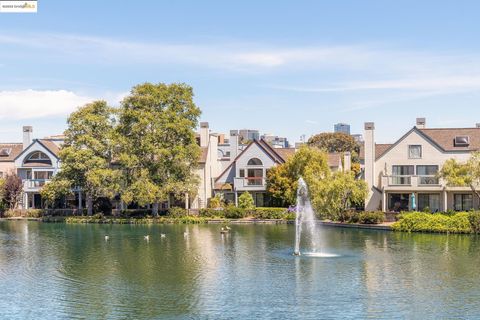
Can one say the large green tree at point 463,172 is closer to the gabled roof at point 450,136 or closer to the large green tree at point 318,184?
the gabled roof at point 450,136

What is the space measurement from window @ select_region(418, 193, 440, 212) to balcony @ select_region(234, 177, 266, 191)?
60.6ft

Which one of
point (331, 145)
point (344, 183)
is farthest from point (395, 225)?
point (331, 145)

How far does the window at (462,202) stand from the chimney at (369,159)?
8.62 meters

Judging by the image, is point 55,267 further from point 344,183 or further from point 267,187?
point 267,187

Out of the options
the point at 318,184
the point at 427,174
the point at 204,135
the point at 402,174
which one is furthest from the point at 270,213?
the point at 427,174

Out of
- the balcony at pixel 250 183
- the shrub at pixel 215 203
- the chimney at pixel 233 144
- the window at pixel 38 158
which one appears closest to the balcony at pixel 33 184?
the window at pixel 38 158

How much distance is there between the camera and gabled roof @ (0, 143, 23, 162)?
285ft

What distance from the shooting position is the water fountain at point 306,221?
45000 millimetres

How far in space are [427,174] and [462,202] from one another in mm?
4561

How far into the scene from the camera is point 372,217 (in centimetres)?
6194

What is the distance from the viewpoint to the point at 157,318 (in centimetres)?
2758

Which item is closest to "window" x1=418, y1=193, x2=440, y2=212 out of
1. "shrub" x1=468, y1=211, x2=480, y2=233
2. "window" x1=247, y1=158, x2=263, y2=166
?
"shrub" x1=468, y1=211, x2=480, y2=233

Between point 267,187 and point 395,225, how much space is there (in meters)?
19.9

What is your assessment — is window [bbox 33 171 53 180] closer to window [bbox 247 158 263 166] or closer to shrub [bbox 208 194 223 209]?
shrub [bbox 208 194 223 209]
